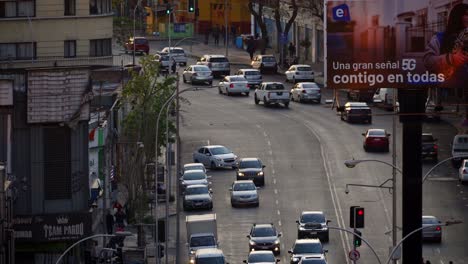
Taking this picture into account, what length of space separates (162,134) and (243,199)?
752 cm

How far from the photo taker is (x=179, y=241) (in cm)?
7888

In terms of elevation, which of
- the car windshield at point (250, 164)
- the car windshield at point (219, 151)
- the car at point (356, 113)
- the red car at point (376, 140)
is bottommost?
the car windshield at point (250, 164)

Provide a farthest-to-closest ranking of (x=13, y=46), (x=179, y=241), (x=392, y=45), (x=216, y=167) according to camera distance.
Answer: (x=216, y=167), (x=13, y=46), (x=179, y=241), (x=392, y=45)

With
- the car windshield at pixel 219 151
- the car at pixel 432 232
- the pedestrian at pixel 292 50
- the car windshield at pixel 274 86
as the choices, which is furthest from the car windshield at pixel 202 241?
the pedestrian at pixel 292 50

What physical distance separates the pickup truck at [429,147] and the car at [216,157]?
397 inches

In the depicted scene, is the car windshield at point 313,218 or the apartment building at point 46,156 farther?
the car windshield at point 313,218

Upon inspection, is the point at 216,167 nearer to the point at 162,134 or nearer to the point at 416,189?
the point at 162,134

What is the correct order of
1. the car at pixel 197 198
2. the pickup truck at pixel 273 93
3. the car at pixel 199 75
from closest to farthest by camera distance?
1. the car at pixel 197 198
2. the pickup truck at pixel 273 93
3. the car at pixel 199 75

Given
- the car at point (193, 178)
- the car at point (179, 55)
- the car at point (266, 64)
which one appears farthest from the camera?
the car at point (179, 55)

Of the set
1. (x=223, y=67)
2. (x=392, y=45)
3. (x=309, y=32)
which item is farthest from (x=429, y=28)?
(x=309, y=32)

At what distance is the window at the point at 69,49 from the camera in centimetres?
8619

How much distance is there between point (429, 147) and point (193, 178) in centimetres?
1277

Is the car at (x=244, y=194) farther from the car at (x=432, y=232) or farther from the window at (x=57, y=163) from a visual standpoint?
the window at (x=57, y=163)

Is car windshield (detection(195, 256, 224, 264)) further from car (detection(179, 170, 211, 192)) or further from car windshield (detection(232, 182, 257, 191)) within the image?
car (detection(179, 170, 211, 192))
